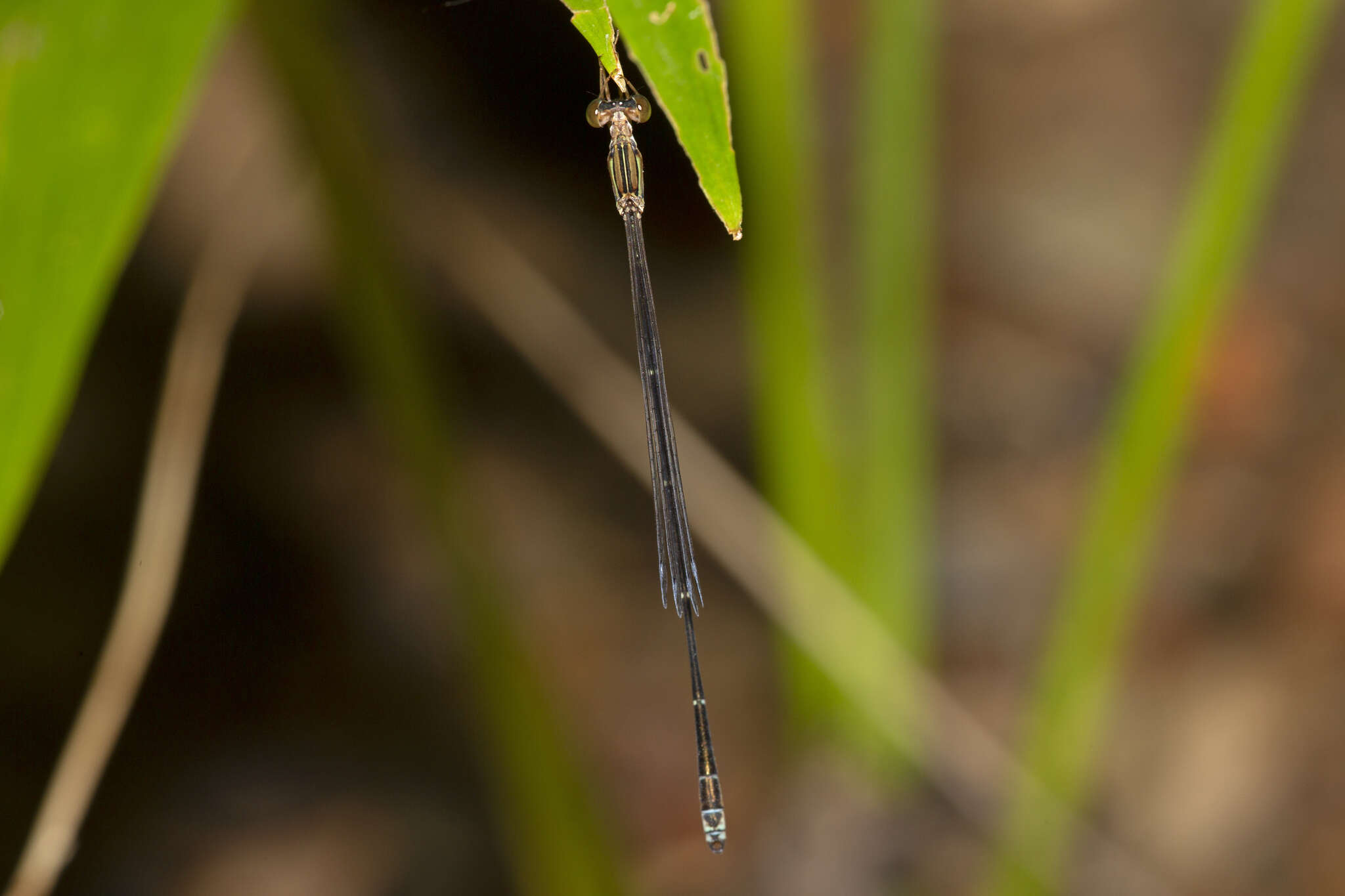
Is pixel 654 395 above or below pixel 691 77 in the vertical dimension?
above

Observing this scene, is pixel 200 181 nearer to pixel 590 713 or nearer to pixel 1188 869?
pixel 590 713

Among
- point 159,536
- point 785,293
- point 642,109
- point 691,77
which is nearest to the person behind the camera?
point 691,77

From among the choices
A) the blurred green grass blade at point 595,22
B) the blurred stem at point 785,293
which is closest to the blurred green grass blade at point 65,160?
the blurred green grass blade at point 595,22

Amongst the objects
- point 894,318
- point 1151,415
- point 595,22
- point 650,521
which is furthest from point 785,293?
point 595,22

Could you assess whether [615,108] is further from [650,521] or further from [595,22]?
[650,521]

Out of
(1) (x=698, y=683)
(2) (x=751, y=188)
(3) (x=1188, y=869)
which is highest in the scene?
(2) (x=751, y=188)

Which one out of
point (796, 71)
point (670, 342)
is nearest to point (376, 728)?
point (670, 342)
